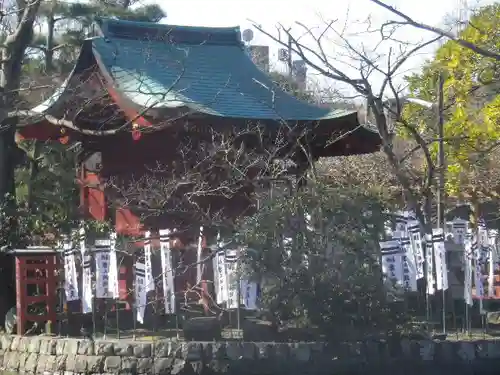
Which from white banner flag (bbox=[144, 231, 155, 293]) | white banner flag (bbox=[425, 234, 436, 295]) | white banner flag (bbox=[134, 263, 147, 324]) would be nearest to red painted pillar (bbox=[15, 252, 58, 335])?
white banner flag (bbox=[134, 263, 147, 324])

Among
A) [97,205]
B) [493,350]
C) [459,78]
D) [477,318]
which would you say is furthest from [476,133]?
[97,205]

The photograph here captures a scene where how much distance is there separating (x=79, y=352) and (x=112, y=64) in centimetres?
586

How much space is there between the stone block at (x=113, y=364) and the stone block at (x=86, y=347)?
0.27m

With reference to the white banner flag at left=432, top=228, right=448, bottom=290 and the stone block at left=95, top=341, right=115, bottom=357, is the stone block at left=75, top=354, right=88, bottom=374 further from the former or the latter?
the white banner flag at left=432, top=228, right=448, bottom=290

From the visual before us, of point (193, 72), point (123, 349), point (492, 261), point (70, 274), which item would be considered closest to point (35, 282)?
point (70, 274)

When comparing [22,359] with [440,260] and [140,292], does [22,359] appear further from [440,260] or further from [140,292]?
[440,260]

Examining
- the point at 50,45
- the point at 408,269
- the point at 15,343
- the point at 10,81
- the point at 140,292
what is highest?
the point at 50,45

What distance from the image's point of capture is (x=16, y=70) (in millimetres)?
12828

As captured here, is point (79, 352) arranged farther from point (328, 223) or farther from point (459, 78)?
point (459, 78)

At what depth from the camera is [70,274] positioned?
11898mm

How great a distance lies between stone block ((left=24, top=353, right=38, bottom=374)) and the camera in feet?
37.2

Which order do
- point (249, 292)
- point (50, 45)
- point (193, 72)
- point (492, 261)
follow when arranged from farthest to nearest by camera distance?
point (50, 45) < point (193, 72) < point (492, 261) < point (249, 292)

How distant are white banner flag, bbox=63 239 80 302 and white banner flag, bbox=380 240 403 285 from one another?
4.64m

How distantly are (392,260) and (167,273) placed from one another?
127 inches
